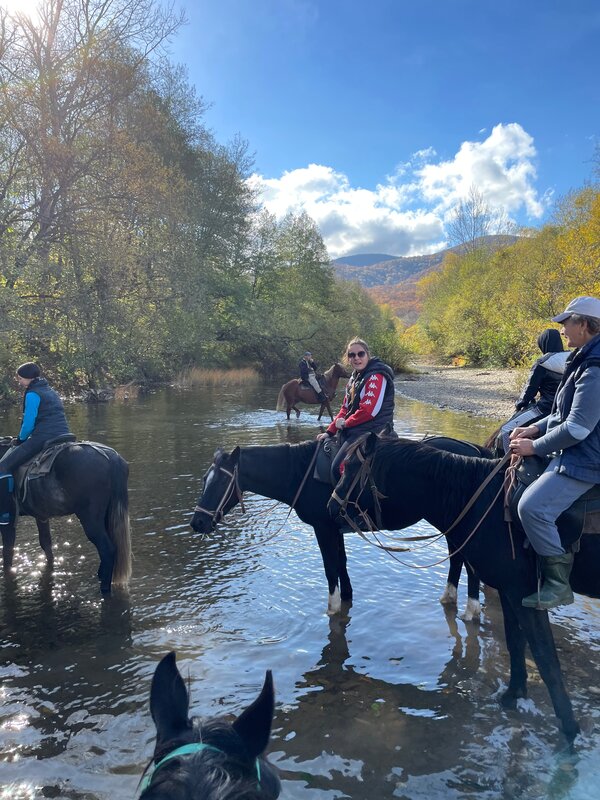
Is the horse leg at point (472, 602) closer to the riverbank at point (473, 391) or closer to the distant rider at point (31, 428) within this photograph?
the distant rider at point (31, 428)

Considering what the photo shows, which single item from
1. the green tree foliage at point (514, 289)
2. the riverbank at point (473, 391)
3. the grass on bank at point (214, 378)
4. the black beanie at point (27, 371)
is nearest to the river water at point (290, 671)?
the black beanie at point (27, 371)

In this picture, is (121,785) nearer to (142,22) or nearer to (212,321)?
(142,22)

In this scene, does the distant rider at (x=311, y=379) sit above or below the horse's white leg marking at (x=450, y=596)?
above

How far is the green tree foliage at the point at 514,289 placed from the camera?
24266 mm

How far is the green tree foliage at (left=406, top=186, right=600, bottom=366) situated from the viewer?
2427 cm

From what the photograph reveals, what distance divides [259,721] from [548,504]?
268 centimetres

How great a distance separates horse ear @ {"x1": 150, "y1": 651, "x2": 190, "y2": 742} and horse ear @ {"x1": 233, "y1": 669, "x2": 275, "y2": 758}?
30 cm

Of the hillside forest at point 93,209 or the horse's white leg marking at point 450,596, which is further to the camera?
the hillside forest at point 93,209

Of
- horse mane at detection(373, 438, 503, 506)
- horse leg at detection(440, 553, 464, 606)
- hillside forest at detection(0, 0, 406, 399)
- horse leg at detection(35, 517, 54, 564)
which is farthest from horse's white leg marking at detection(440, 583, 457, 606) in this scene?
hillside forest at detection(0, 0, 406, 399)

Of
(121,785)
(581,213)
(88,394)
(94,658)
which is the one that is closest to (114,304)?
(88,394)

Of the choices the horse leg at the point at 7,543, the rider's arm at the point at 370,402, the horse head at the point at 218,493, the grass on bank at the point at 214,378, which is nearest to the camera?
the rider's arm at the point at 370,402

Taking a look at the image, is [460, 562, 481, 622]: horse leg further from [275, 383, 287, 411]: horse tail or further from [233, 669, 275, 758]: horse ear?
[275, 383, 287, 411]: horse tail

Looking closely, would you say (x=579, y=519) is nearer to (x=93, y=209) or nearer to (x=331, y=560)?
(x=331, y=560)

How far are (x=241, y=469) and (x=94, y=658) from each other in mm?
2426
